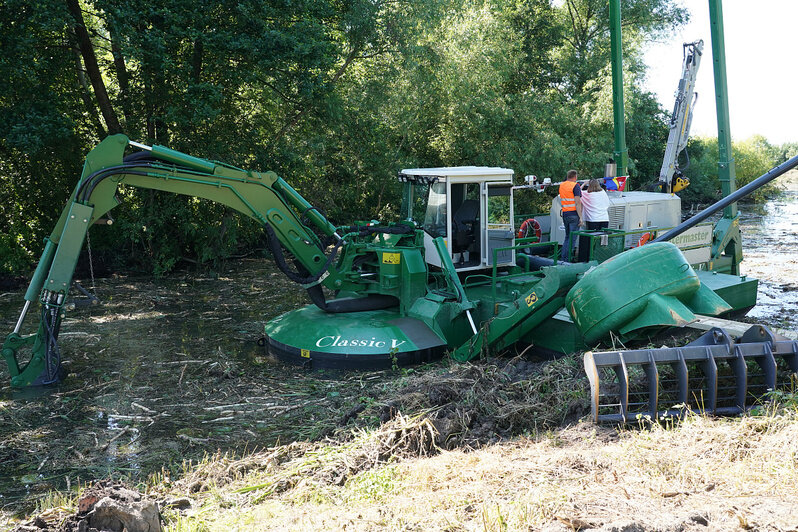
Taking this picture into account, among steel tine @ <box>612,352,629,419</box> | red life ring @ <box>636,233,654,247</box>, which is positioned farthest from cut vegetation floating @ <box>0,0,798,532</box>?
red life ring @ <box>636,233,654,247</box>

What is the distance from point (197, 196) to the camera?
362 inches

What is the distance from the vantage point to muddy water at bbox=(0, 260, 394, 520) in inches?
259

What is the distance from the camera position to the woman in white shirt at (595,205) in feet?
34.6

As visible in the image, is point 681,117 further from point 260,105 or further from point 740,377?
point 260,105

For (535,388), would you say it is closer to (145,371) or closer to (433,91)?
(145,371)

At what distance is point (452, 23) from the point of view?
20031mm

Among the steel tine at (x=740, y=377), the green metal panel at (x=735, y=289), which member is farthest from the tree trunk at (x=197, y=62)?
the steel tine at (x=740, y=377)

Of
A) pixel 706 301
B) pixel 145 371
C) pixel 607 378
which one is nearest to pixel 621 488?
pixel 607 378

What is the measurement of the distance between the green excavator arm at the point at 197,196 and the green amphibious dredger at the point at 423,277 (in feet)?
0.06

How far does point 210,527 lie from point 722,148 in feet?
40.2

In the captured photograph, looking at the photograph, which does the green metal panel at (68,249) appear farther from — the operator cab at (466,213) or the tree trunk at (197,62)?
the tree trunk at (197,62)

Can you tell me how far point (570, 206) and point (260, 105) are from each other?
936 centimetres

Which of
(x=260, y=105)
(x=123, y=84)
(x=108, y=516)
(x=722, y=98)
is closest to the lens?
(x=108, y=516)

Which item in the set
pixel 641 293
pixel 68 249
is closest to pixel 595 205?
pixel 641 293
